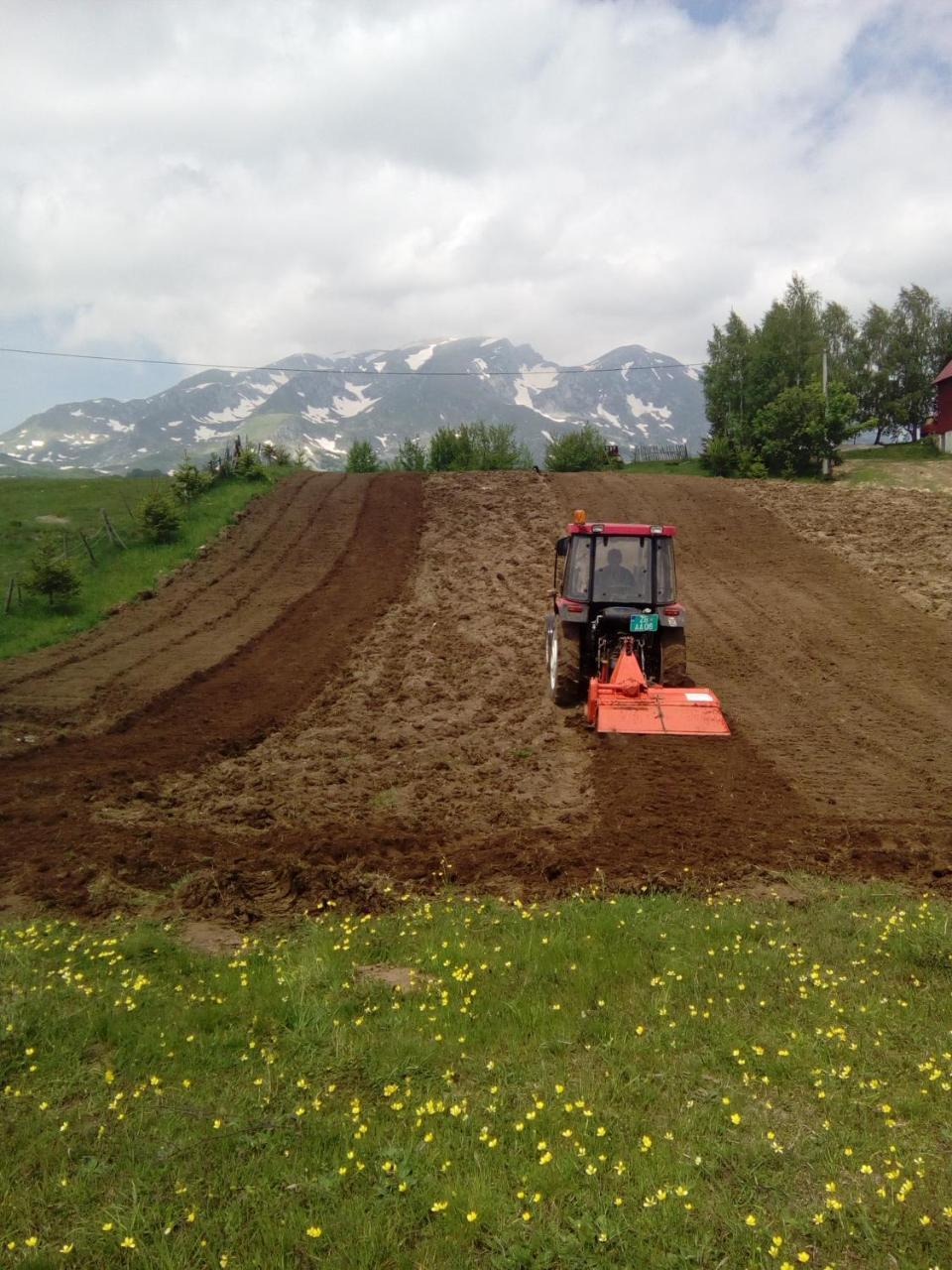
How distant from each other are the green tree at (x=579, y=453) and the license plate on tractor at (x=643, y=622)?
32.4 m

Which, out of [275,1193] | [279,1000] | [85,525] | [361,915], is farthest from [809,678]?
[85,525]

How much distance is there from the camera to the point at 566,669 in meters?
11.4

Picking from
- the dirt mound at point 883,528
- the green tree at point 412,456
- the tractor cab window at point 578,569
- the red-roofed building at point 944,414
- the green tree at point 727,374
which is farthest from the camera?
the green tree at point 727,374

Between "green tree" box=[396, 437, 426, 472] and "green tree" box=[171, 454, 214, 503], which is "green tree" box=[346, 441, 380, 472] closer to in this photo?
"green tree" box=[396, 437, 426, 472]

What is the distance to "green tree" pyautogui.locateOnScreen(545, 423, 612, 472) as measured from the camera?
1703 inches

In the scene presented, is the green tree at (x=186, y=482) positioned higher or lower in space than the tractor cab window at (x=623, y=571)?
higher

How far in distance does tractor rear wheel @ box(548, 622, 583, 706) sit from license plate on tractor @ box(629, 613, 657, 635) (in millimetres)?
825

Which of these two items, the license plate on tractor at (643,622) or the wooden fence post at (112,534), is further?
the wooden fence post at (112,534)

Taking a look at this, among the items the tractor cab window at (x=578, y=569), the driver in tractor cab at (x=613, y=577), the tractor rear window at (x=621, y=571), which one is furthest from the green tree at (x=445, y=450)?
the driver in tractor cab at (x=613, y=577)

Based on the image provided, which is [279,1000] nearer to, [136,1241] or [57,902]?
[136,1241]

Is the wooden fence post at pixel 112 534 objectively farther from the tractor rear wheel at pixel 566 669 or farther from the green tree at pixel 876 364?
the green tree at pixel 876 364

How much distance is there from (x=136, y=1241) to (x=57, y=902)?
152 inches

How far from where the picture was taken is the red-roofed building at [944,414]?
43.4 m

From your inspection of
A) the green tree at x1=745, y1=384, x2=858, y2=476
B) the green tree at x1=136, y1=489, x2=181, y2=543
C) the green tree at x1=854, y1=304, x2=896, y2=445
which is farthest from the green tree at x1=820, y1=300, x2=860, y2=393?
the green tree at x1=136, y1=489, x2=181, y2=543
